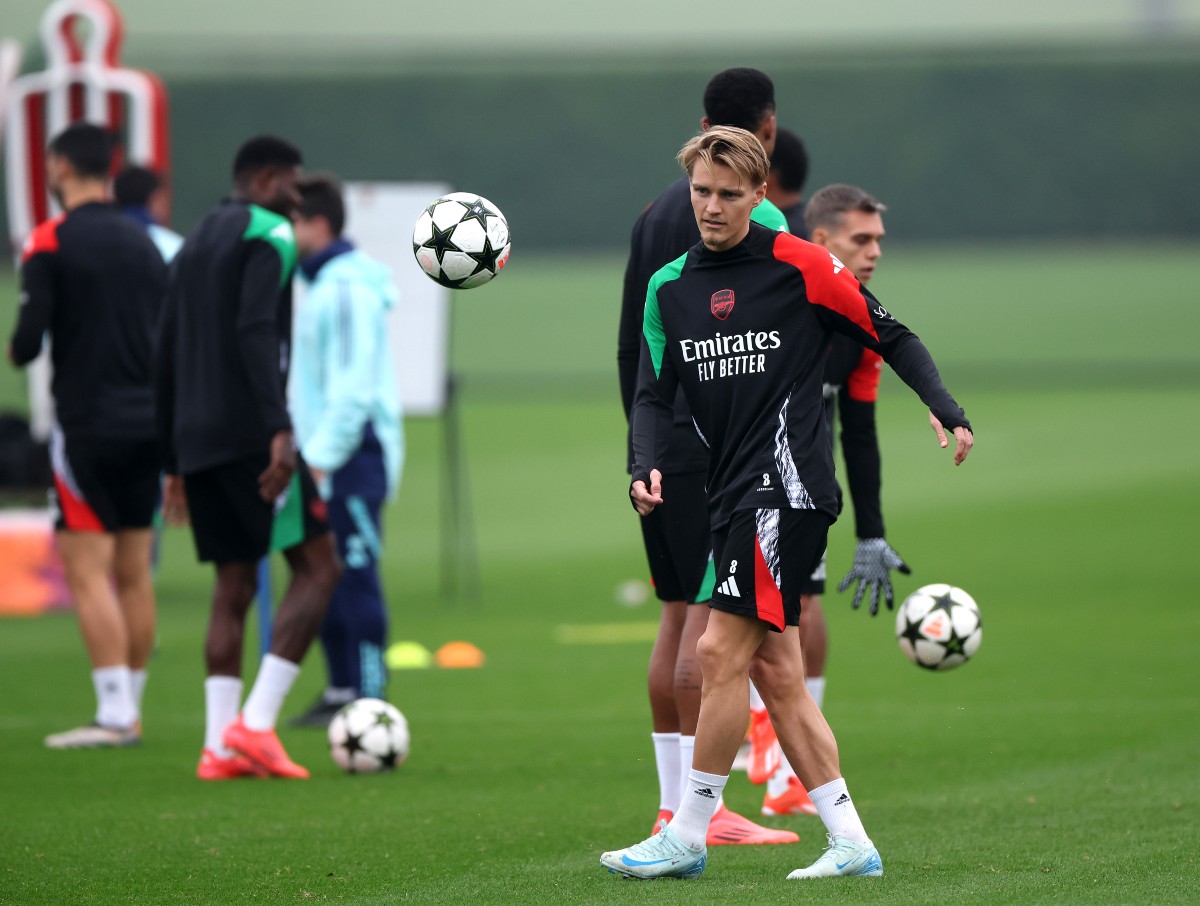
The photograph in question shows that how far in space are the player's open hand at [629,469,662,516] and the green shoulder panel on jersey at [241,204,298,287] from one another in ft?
9.30

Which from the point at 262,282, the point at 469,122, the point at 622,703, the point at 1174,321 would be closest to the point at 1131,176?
the point at 1174,321

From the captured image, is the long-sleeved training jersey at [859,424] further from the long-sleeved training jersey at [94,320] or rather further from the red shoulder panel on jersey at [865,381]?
the long-sleeved training jersey at [94,320]

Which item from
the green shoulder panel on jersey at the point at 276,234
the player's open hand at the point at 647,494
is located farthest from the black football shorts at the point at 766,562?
the green shoulder panel on jersey at the point at 276,234

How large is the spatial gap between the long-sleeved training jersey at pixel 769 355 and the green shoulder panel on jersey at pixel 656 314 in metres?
0.08

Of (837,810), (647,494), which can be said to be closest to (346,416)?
(647,494)

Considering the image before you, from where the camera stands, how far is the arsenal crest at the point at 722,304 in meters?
5.42

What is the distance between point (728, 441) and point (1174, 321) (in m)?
29.0

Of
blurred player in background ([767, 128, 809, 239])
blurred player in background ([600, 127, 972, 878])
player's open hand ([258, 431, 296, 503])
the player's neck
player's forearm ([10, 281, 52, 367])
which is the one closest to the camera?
blurred player in background ([600, 127, 972, 878])

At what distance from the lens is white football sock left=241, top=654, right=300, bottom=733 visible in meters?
7.65

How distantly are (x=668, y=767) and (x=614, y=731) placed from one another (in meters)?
2.76

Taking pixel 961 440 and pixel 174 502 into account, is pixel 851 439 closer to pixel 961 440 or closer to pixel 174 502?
pixel 961 440

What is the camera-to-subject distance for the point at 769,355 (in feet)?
17.6

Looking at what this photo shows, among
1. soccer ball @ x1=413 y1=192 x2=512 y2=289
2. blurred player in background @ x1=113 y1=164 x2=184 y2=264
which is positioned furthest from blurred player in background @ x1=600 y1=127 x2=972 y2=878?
blurred player in background @ x1=113 y1=164 x2=184 y2=264

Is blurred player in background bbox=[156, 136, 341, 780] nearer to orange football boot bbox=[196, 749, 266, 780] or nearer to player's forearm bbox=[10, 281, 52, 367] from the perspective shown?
orange football boot bbox=[196, 749, 266, 780]
